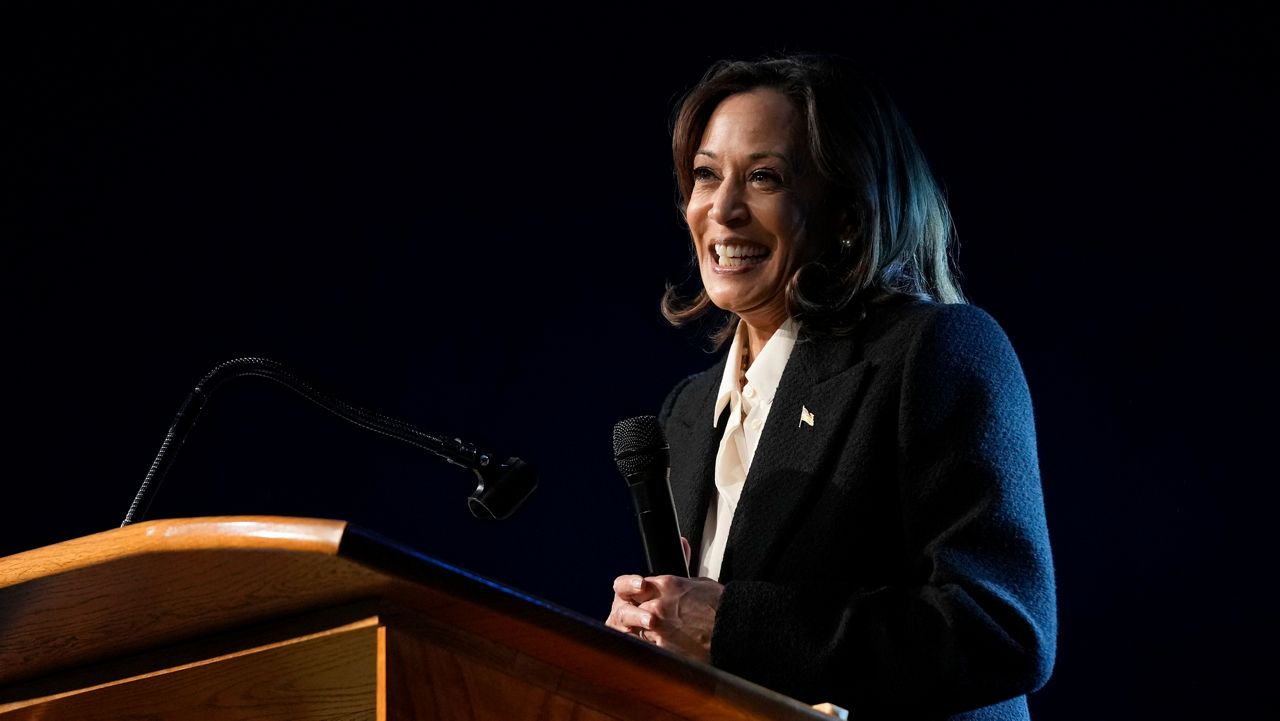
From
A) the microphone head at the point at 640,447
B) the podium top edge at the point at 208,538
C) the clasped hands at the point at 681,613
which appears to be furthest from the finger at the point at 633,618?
the podium top edge at the point at 208,538

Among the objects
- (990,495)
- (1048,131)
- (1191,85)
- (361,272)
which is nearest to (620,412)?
(361,272)

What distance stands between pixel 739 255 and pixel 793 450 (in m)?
0.41

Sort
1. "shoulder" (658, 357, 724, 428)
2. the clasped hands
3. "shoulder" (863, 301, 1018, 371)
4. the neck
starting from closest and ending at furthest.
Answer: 1. the clasped hands
2. "shoulder" (863, 301, 1018, 371)
3. the neck
4. "shoulder" (658, 357, 724, 428)

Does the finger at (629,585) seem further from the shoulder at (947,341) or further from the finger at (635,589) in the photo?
the shoulder at (947,341)

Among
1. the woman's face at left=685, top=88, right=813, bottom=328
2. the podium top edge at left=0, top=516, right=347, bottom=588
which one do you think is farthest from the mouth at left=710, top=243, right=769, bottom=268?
the podium top edge at left=0, top=516, right=347, bottom=588

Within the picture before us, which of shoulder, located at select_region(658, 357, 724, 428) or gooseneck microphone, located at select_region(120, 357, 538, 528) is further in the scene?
shoulder, located at select_region(658, 357, 724, 428)

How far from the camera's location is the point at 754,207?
74.7 inches

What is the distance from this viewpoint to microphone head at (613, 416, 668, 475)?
1.46 metres

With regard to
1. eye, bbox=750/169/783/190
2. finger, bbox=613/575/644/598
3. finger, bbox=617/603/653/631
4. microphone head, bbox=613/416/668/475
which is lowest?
finger, bbox=617/603/653/631

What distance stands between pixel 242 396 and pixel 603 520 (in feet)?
3.40

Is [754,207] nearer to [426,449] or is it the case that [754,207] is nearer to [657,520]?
[657,520]

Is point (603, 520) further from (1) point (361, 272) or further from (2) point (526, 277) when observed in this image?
(1) point (361, 272)

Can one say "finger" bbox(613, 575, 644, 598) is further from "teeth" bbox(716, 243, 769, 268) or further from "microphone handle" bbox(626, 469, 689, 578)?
"teeth" bbox(716, 243, 769, 268)

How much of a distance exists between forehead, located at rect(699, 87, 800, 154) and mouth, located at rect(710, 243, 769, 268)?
0.16 meters
